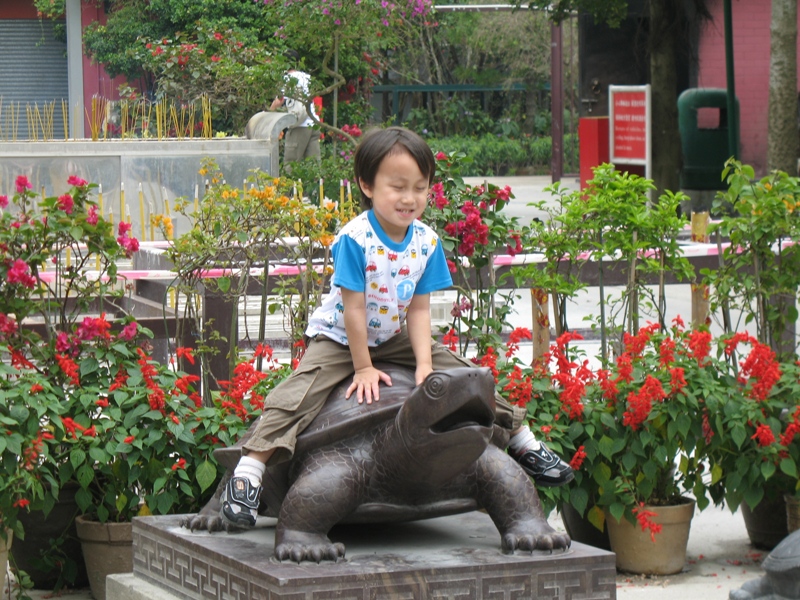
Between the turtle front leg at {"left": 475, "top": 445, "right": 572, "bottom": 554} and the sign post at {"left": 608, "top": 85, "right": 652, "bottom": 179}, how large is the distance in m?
13.6

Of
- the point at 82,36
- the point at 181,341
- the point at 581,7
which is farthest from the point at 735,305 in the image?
the point at 82,36

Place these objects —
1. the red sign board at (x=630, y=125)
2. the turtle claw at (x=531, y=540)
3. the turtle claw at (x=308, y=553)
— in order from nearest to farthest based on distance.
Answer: the turtle claw at (x=308, y=553) → the turtle claw at (x=531, y=540) → the red sign board at (x=630, y=125)

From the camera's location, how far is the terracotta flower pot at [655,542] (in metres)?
5.09

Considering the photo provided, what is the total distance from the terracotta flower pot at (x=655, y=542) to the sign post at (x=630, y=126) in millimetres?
Result: 11952

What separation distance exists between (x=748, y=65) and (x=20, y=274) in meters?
17.1

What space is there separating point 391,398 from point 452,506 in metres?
0.35

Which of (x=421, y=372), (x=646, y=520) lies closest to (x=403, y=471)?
(x=421, y=372)

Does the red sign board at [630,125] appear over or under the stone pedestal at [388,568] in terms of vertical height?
over

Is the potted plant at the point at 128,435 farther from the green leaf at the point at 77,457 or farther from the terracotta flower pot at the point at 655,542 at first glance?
the terracotta flower pot at the point at 655,542

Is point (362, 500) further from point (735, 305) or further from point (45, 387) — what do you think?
point (735, 305)

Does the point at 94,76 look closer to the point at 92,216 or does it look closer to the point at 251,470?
the point at 92,216

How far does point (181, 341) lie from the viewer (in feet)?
19.4

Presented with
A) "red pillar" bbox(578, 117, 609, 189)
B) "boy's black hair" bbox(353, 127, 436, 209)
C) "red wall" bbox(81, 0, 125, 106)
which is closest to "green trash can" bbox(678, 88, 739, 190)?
"red pillar" bbox(578, 117, 609, 189)

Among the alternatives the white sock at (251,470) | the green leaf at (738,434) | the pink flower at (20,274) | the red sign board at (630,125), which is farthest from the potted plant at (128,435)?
the red sign board at (630,125)
